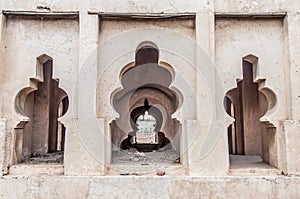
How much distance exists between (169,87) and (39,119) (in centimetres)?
322

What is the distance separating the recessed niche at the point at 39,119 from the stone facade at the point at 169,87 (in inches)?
2.6

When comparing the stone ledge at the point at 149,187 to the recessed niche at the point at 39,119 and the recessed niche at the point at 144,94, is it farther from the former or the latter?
the recessed niche at the point at 144,94

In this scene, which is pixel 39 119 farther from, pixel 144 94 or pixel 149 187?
pixel 149 187

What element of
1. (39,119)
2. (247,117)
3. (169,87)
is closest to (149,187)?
(169,87)

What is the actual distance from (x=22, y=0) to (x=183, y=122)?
3.24 metres

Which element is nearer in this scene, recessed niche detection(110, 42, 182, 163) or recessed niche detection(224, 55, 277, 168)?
recessed niche detection(110, 42, 182, 163)

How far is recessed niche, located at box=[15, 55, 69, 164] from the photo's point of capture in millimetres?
4633

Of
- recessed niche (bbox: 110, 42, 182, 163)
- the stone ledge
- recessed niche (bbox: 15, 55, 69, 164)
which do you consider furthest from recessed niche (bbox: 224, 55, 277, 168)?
recessed niche (bbox: 15, 55, 69, 164)

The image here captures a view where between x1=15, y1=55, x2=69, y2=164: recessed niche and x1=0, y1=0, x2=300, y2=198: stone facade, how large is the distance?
0.07 meters

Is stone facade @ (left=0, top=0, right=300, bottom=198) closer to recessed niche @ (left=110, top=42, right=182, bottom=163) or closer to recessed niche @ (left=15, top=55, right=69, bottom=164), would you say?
recessed niche @ (left=15, top=55, right=69, bottom=164)

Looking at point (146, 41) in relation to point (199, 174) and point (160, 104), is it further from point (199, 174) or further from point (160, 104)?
point (160, 104)

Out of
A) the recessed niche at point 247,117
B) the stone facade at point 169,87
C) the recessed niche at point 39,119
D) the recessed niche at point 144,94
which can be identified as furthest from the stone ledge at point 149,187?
the recessed niche at point 247,117

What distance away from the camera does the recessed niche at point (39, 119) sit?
15.2ft

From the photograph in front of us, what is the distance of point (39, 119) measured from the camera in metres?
6.13
